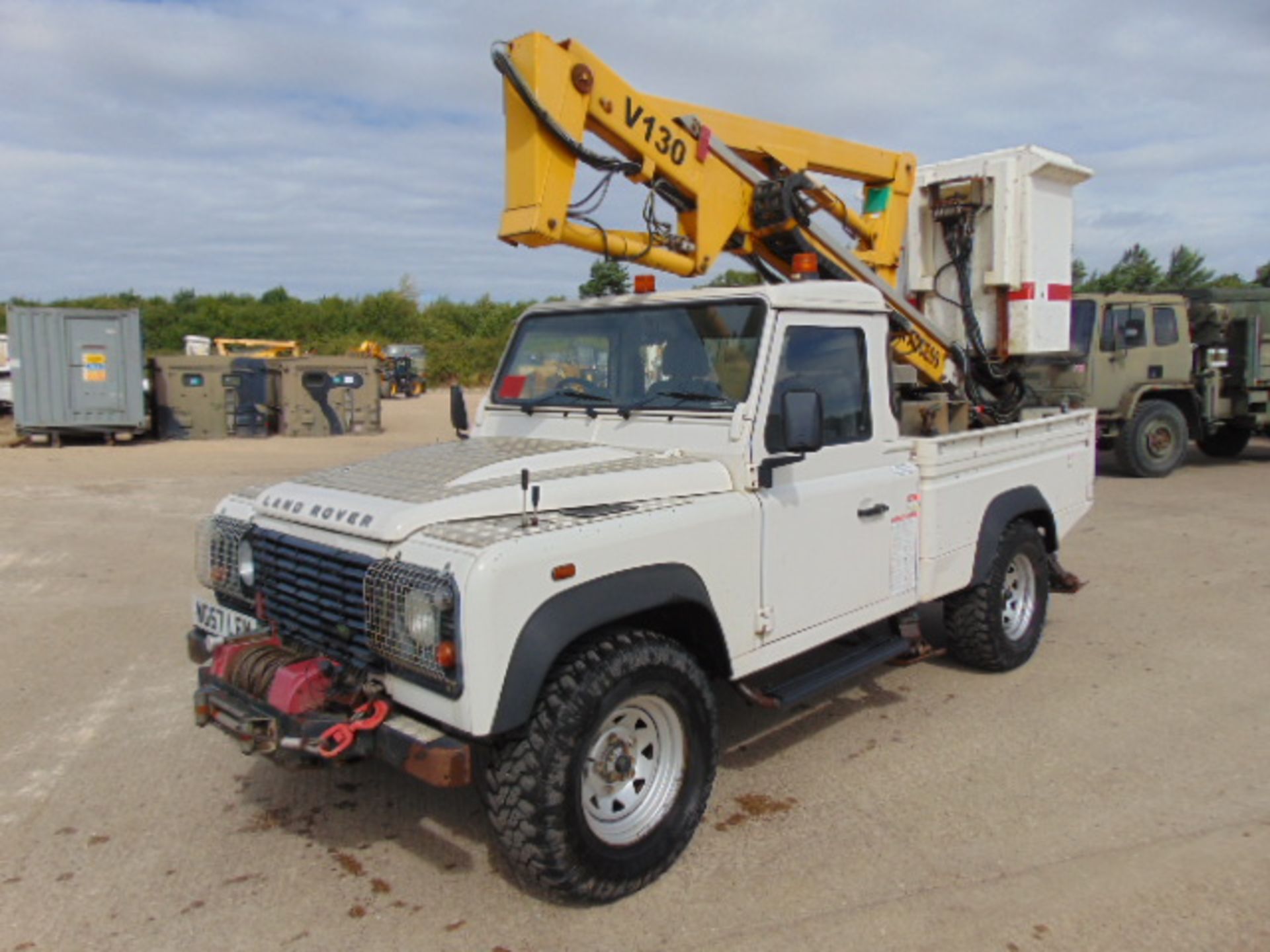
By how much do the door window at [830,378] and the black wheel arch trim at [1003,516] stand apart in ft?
3.67

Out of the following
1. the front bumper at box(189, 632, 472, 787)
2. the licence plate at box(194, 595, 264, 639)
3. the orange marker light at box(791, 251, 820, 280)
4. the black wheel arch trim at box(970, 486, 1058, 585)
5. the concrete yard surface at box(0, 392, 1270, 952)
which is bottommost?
the concrete yard surface at box(0, 392, 1270, 952)

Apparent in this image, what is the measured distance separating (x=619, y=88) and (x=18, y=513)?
9.21 m

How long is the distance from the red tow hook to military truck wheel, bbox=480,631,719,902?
0.39 m

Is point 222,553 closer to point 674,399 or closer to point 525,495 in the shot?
point 525,495

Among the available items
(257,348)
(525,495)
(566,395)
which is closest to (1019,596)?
(566,395)

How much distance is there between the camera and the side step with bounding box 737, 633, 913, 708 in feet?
12.8

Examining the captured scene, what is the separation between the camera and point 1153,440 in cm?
1351

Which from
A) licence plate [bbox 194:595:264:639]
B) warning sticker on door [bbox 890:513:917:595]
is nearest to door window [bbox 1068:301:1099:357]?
warning sticker on door [bbox 890:513:917:595]

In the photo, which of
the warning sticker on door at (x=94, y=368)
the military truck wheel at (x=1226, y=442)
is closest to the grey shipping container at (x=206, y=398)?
the warning sticker on door at (x=94, y=368)

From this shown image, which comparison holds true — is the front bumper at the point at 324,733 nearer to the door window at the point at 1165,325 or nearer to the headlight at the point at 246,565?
the headlight at the point at 246,565

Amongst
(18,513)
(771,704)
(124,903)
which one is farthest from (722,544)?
(18,513)

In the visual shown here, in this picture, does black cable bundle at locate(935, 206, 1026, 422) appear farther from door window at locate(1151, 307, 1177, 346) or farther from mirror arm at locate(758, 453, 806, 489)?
door window at locate(1151, 307, 1177, 346)

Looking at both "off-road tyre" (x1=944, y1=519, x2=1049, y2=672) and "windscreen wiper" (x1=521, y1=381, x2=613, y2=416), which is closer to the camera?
"windscreen wiper" (x1=521, y1=381, x2=613, y2=416)

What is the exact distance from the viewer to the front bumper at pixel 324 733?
113 inches
